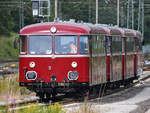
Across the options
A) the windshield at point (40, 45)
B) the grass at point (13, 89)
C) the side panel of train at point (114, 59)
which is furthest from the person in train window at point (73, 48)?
the grass at point (13, 89)

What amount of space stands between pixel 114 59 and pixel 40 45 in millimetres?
6240

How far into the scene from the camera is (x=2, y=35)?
68688 millimetres

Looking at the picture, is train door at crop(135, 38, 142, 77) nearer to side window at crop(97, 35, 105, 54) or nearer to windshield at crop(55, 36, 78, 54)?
side window at crop(97, 35, 105, 54)

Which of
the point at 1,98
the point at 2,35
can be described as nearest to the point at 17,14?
the point at 2,35

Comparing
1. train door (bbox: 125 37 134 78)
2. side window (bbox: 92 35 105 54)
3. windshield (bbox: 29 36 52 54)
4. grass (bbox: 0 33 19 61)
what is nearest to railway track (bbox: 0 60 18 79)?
train door (bbox: 125 37 134 78)

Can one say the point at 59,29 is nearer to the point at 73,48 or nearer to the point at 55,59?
the point at 73,48

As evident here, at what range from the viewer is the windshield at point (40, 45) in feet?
71.9

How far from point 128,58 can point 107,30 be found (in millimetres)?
5149

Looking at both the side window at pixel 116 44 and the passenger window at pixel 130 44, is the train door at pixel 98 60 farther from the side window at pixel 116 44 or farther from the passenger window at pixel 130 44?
the passenger window at pixel 130 44

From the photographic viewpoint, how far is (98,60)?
78.1 feet

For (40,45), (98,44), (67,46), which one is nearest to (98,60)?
(98,44)

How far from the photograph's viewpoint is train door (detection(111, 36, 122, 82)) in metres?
27.3

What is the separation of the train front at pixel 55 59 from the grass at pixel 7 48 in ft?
137

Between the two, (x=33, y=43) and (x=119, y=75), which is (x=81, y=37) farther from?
(x=119, y=75)
